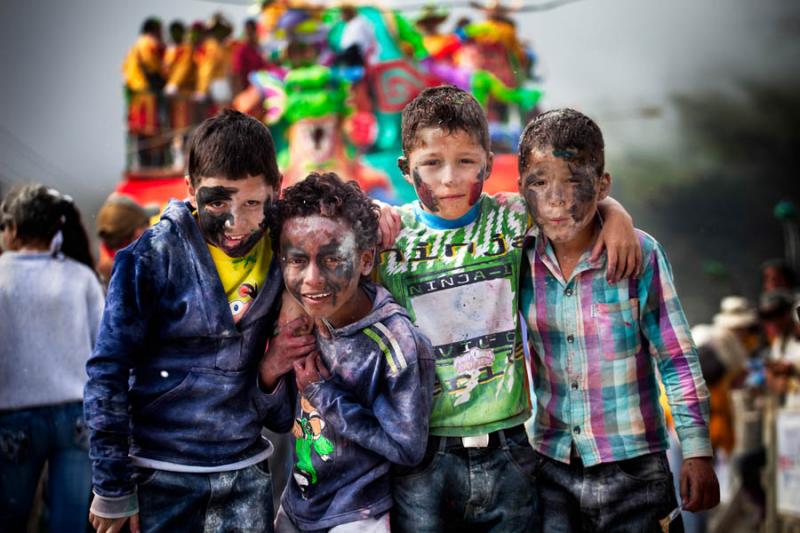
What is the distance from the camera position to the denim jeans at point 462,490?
6.45ft

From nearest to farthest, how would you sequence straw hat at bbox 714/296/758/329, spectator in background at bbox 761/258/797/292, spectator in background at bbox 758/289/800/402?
spectator in background at bbox 758/289/800/402 < spectator in background at bbox 761/258/797/292 < straw hat at bbox 714/296/758/329

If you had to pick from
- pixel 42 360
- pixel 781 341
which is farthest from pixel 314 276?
pixel 781 341

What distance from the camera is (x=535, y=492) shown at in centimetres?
206

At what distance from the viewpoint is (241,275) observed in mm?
1992

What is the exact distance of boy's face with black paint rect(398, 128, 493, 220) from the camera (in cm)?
206

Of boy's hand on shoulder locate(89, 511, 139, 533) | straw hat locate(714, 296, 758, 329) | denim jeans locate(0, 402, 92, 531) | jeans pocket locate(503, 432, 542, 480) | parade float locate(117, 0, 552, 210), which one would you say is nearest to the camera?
boy's hand on shoulder locate(89, 511, 139, 533)

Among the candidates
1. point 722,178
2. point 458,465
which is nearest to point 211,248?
point 458,465

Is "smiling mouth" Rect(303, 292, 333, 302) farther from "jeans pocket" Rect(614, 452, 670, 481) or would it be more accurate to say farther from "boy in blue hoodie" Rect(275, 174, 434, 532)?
"jeans pocket" Rect(614, 452, 670, 481)

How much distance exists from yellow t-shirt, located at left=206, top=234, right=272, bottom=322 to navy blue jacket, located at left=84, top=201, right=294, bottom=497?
23 mm

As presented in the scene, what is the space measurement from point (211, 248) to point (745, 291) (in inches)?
313

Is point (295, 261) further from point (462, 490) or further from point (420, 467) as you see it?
point (462, 490)

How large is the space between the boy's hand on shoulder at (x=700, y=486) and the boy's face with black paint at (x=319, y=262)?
3.31 ft

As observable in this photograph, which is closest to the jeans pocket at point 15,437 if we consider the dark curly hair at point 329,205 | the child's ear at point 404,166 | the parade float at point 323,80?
the dark curly hair at point 329,205

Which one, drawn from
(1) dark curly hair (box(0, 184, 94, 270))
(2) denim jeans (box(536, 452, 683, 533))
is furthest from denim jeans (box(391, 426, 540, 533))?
(1) dark curly hair (box(0, 184, 94, 270))
